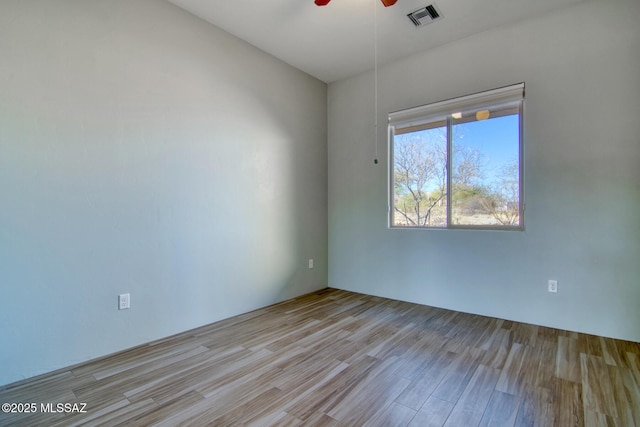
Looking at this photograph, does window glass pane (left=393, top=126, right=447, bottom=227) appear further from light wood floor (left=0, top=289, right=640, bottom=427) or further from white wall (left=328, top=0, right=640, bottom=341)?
light wood floor (left=0, top=289, right=640, bottom=427)

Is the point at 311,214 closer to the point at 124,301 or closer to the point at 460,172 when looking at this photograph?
the point at 460,172

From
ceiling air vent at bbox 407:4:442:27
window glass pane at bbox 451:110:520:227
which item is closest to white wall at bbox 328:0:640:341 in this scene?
window glass pane at bbox 451:110:520:227

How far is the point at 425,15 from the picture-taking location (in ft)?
8.50

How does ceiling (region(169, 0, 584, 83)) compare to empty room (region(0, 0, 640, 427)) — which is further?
ceiling (region(169, 0, 584, 83))

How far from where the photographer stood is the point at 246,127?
120 inches

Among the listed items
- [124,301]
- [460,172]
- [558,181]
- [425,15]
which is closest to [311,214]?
[460,172]

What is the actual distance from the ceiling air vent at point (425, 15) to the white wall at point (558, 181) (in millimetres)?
545

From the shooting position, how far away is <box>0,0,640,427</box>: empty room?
5.75ft

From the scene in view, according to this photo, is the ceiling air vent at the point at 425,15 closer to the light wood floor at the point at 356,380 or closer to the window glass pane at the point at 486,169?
the window glass pane at the point at 486,169

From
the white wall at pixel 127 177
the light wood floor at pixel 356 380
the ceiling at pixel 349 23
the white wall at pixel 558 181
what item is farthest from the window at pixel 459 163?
the white wall at pixel 127 177

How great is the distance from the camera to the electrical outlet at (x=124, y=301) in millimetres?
2184

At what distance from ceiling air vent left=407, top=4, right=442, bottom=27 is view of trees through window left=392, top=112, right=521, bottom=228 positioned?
0.95 m

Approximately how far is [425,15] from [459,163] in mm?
1416

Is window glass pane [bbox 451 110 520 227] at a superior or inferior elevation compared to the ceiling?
inferior
